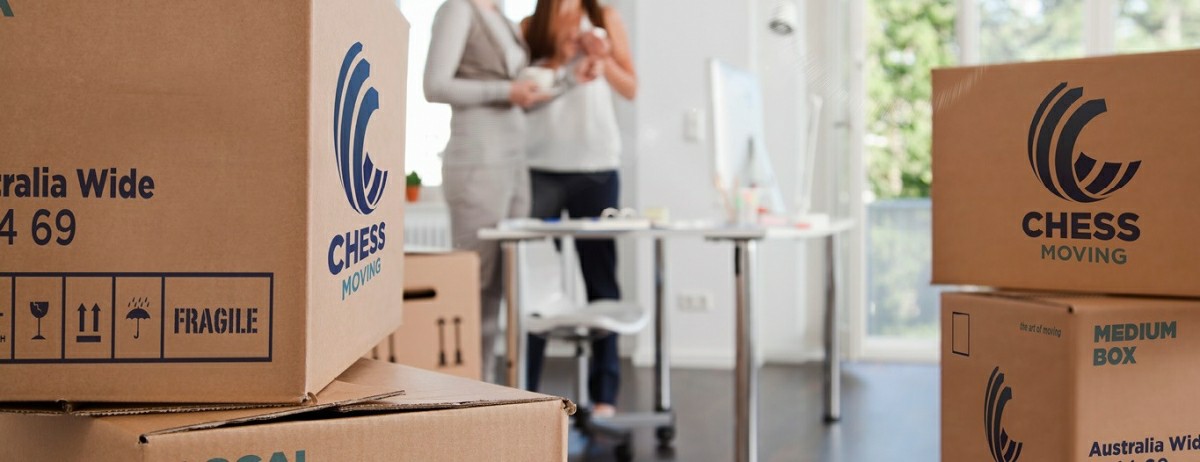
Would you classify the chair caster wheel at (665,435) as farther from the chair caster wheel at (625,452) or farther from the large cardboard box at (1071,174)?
the large cardboard box at (1071,174)

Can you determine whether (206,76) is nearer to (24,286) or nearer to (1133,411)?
(24,286)

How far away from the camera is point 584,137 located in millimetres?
2805

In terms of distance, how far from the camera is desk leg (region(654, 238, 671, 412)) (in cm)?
279

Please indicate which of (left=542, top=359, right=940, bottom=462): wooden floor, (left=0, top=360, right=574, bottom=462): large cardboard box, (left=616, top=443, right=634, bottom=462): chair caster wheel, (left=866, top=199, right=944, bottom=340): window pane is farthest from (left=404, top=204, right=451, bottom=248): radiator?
(left=0, top=360, right=574, bottom=462): large cardboard box

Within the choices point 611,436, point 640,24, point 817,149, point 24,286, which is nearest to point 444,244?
point 640,24

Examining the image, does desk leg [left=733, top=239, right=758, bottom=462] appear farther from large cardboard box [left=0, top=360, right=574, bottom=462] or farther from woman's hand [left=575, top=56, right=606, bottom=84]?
large cardboard box [left=0, top=360, right=574, bottom=462]

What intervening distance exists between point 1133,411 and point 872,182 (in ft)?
10.9

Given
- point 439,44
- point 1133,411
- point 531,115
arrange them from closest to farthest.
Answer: point 1133,411
point 439,44
point 531,115

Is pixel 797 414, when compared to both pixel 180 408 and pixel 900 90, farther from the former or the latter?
pixel 180 408

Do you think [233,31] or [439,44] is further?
[439,44]

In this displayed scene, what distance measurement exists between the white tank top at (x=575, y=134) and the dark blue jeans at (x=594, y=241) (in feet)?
0.10

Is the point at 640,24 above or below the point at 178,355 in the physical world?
above

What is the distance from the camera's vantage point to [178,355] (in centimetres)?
73

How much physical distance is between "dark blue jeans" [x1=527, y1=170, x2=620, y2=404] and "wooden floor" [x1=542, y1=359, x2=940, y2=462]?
0.18 meters
